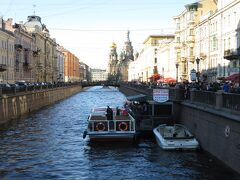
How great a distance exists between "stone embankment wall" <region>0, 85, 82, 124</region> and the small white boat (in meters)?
18.8

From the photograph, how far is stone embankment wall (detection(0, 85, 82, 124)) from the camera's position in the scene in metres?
47.1

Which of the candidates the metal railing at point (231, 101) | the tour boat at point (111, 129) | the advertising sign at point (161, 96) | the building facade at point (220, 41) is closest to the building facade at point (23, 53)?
the building facade at point (220, 41)

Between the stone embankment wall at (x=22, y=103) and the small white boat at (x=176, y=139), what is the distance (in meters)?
18.8

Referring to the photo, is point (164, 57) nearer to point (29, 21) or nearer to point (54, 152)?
point (29, 21)

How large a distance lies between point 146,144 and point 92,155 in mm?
5324

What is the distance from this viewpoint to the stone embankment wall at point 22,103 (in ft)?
155

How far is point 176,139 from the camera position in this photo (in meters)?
29.5

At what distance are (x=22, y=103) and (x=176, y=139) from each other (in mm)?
32122

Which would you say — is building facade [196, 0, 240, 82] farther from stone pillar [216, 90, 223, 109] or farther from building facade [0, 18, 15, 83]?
building facade [0, 18, 15, 83]

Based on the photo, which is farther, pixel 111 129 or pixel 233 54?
pixel 233 54

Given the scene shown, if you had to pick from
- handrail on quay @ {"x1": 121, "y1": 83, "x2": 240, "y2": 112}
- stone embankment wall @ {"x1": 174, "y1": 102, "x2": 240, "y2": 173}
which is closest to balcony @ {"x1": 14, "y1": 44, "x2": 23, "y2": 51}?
handrail on quay @ {"x1": 121, "y1": 83, "x2": 240, "y2": 112}

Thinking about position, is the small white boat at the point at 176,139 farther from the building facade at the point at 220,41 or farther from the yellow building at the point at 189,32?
the yellow building at the point at 189,32

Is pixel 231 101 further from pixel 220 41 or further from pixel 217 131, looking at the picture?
pixel 220 41

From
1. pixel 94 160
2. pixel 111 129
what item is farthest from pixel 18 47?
pixel 94 160
